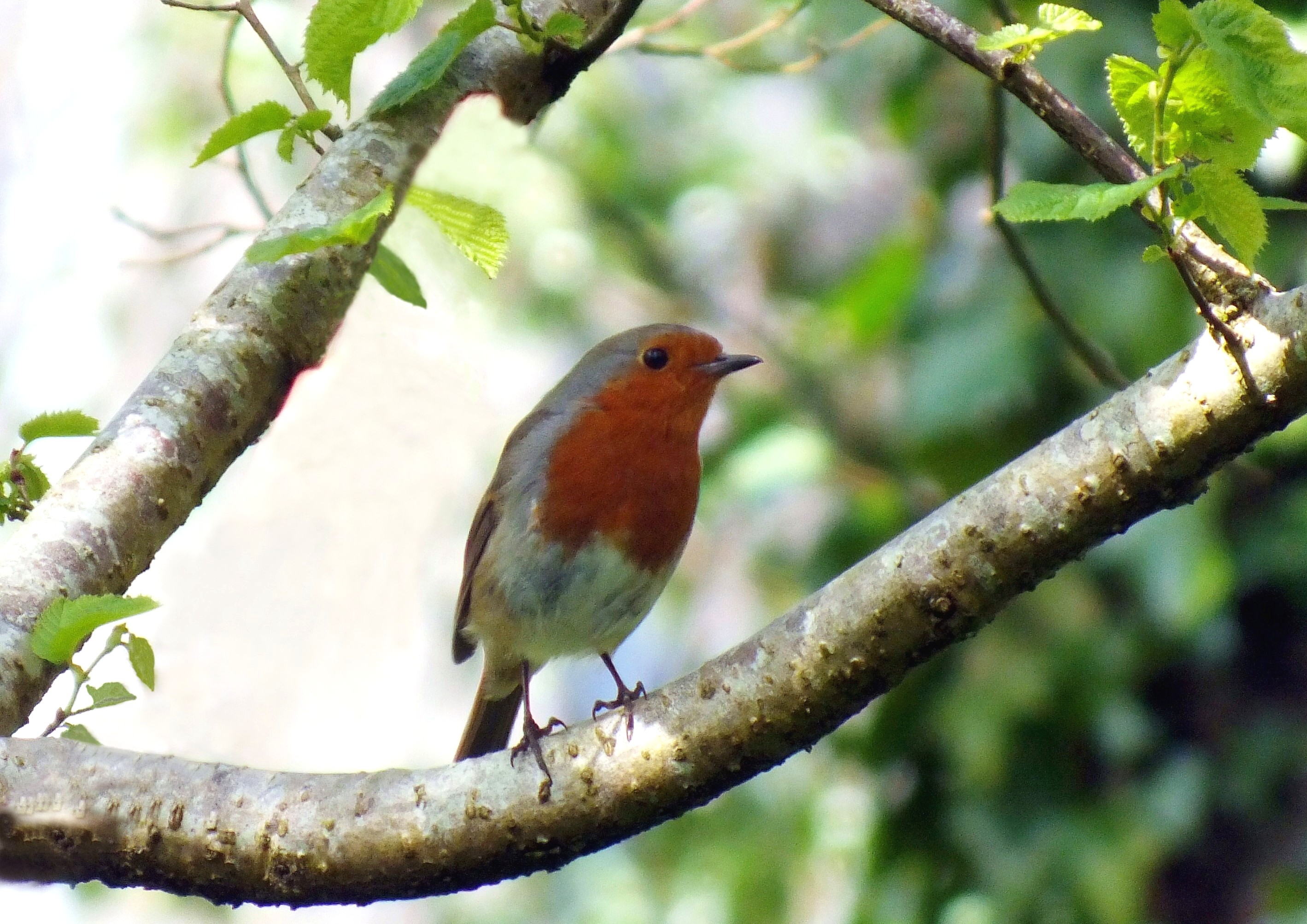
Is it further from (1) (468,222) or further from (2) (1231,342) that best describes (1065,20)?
(1) (468,222)

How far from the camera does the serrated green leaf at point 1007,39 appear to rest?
1.98 metres

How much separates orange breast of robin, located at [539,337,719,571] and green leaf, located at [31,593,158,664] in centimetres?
204

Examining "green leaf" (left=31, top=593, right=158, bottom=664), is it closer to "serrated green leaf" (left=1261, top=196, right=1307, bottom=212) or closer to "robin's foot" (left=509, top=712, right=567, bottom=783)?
"robin's foot" (left=509, top=712, right=567, bottom=783)

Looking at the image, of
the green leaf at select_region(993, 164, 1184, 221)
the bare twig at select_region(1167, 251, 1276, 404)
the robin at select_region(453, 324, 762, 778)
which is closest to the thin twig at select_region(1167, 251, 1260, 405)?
the bare twig at select_region(1167, 251, 1276, 404)

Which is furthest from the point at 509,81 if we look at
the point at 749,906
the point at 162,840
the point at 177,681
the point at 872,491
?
the point at 749,906

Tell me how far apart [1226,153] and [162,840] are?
6.36ft

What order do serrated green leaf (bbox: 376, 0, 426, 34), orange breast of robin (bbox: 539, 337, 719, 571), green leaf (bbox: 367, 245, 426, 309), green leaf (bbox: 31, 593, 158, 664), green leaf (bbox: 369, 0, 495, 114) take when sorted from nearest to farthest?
green leaf (bbox: 31, 593, 158, 664) < serrated green leaf (bbox: 376, 0, 426, 34) < green leaf (bbox: 369, 0, 495, 114) < green leaf (bbox: 367, 245, 426, 309) < orange breast of robin (bbox: 539, 337, 719, 571)

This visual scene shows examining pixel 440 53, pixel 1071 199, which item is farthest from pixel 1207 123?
pixel 440 53

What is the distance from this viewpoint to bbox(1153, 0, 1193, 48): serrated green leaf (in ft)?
5.80

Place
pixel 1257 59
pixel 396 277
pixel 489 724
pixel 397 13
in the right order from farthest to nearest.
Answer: pixel 489 724 → pixel 396 277 → pixel 397 13 → pixel 1257 59

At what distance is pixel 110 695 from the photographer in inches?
90.7

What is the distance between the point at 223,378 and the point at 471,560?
2.06m

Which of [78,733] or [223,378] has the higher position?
[223,378]

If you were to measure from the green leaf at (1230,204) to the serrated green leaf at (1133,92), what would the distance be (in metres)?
0.08
